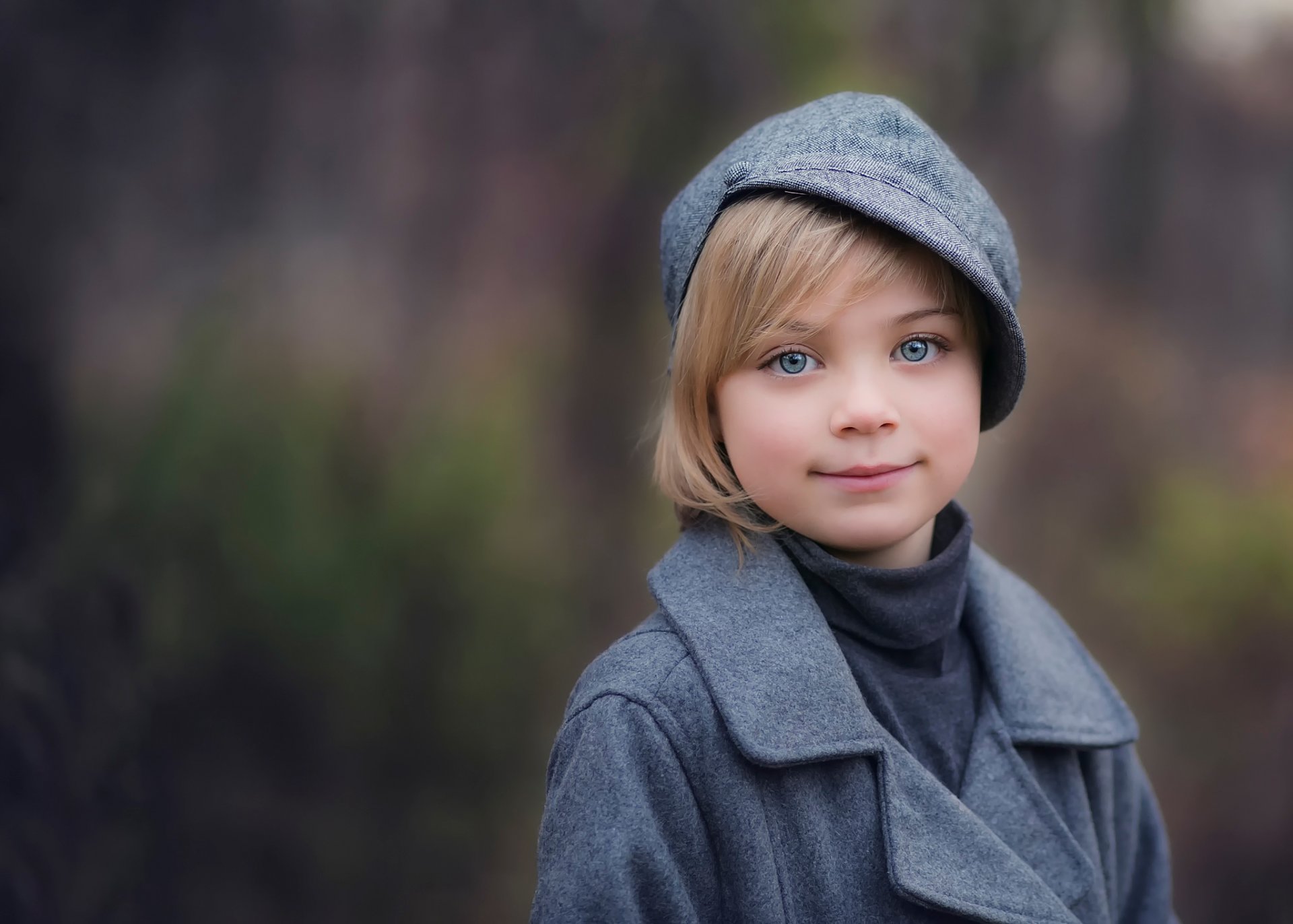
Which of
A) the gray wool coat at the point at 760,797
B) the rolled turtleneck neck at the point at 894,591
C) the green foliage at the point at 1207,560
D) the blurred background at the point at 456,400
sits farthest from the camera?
the green foliage at the point at 1207,560

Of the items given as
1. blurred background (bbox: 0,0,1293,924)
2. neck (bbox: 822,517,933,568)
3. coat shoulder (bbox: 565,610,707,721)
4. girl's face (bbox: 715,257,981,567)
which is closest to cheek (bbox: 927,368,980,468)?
girl's face (bbox: 715,257,981,567)

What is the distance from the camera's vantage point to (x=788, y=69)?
2.37 metres

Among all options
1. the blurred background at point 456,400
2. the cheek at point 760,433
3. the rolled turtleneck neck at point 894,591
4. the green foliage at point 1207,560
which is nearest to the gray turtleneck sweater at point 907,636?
the rolled turtleneck neck at point 894,591

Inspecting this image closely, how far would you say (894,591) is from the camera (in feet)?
3.82

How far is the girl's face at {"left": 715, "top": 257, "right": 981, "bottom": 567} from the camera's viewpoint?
1076 millimetres

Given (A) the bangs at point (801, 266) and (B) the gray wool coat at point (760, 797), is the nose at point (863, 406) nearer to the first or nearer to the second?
(A) the bangs at point (801, 266)

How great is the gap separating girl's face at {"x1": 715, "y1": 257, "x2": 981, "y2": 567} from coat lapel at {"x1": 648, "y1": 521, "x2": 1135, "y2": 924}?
0.09 meters

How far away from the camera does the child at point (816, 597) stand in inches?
41.4

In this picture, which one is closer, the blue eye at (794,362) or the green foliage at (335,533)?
the blue eye at (794,362)

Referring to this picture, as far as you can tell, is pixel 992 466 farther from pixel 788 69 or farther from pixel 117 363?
pixel 117 363

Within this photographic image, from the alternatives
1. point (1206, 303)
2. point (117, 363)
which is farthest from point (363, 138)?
point (1206, 303)

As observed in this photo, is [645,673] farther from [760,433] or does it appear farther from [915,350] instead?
[915,350]

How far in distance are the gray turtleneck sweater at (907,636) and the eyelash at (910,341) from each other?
0.20 meters

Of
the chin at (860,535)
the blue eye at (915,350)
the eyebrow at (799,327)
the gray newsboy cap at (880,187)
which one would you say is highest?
the gray newsboy cap at (880,187)
